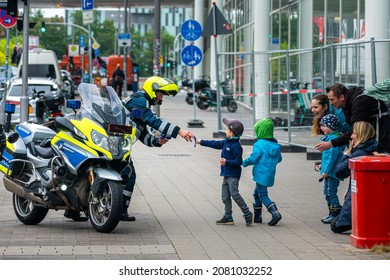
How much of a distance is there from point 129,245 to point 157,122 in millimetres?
2063

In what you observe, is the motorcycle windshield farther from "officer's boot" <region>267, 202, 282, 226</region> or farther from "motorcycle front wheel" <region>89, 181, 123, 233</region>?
"officer's boot" <region>267, 202, 282, 226</region>

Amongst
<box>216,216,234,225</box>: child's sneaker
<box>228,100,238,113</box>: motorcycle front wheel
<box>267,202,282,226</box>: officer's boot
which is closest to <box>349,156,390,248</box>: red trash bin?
<box>267,202,282,226</box>: officer's boot

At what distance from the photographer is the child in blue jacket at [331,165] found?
11922mm

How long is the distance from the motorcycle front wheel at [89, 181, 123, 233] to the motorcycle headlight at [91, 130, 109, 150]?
364mm

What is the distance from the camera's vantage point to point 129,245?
33.9 feet

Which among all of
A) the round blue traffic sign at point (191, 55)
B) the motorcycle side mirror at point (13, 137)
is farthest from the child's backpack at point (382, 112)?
the round blue traffic sign at point (191, 55)

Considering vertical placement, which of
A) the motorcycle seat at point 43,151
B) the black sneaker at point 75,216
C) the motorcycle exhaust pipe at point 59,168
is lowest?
the black sneaker at point 75,216

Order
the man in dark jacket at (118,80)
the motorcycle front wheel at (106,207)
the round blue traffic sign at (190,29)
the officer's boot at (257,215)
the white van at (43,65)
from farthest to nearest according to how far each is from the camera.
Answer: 1. the man in dark jacket at (118,80)
2. the white van at (43,65)
3. the round blue traffic sign at (190,29)
4. the officer's boot at (257,215)
5. the motorcycle front wheel at (106,207)

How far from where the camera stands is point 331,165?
1194 cm

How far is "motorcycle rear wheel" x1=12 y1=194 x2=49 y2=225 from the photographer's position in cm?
1180

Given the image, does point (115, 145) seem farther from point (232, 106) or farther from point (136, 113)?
point (232, 106)

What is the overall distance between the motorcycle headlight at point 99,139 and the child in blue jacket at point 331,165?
2441 millimetres

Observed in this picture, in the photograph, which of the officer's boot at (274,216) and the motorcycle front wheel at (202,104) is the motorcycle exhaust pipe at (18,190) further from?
the motorcycle front wheel at (202,104)

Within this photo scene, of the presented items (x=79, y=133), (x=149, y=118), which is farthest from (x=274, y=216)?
(x=79, y=133)
